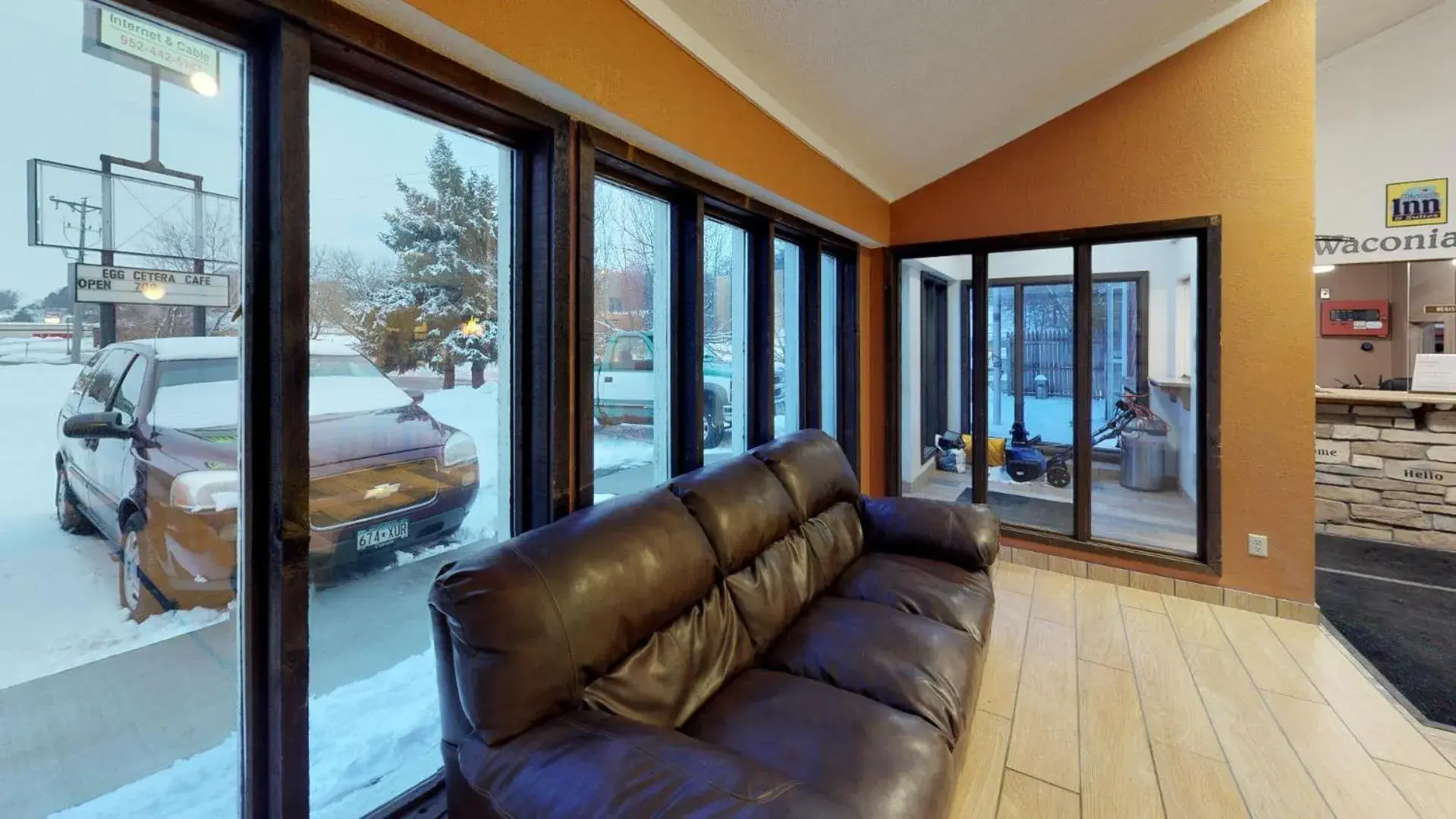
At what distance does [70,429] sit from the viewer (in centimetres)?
110

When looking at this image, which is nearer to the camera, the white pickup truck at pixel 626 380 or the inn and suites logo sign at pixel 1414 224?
the white pickup truck at pixel 626 380

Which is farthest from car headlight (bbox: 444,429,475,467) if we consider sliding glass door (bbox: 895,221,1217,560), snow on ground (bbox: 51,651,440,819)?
sliding glass door (bbox: 895,221,1217,560)

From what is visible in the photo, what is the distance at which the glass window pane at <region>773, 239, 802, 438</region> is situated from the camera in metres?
3.56

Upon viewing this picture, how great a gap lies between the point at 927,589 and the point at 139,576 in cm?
220

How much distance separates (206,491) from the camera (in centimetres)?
124

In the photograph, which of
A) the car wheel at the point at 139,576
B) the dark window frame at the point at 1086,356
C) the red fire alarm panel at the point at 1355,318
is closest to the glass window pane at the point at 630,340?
the car wheel at the point at 139,576

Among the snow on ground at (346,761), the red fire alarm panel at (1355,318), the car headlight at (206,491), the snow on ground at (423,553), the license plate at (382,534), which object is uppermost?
the red fire alarm panel at (1355,318)

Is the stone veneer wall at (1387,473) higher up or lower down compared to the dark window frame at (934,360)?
lower down

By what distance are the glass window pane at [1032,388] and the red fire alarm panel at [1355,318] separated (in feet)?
10.3

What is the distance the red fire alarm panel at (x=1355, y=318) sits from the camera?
492 centimetres

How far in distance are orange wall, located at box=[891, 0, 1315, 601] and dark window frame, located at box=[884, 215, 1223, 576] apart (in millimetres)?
53

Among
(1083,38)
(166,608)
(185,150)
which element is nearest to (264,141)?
(185,150)

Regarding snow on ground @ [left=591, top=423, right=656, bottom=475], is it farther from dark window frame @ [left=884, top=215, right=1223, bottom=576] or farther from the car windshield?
dark window frame @ [left=884, top=215, right=1223, bottom=576]

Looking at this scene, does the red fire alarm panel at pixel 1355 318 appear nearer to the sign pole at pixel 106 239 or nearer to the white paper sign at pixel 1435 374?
the white paper sign at pixel 1435 374
